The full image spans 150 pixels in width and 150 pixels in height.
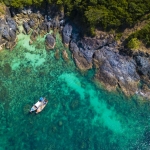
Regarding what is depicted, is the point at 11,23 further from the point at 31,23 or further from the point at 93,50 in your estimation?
the point at 93,50

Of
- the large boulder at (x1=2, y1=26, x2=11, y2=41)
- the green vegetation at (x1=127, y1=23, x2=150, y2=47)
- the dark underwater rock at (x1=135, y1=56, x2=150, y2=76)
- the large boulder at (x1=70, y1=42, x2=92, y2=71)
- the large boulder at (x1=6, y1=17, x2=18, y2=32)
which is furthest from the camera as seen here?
the large boulder at (x1=6, y1=17, x2=18, y2=32)

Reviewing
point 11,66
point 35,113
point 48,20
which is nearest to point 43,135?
point 35,113

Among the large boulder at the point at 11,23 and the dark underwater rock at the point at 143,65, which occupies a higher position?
the large boulder at the point at 11,23

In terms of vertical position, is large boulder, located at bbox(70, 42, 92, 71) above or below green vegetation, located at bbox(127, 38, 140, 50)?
below

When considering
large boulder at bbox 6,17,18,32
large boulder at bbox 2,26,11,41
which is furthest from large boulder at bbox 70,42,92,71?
large boulder at bbox 2,26,11,41

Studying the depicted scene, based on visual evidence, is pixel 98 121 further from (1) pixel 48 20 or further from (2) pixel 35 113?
(1) pixel 48 20

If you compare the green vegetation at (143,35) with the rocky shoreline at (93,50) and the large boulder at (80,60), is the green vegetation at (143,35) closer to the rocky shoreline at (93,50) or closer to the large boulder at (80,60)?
the rocky shoreline at (93,50)

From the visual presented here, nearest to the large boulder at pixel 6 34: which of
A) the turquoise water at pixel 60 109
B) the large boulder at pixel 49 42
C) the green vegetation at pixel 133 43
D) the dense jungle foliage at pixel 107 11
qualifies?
the turquoise water at pixel 60 109

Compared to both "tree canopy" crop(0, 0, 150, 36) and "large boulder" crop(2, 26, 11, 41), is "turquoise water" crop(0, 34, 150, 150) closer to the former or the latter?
"large boulder" crop(2, 26, 11, 41)
